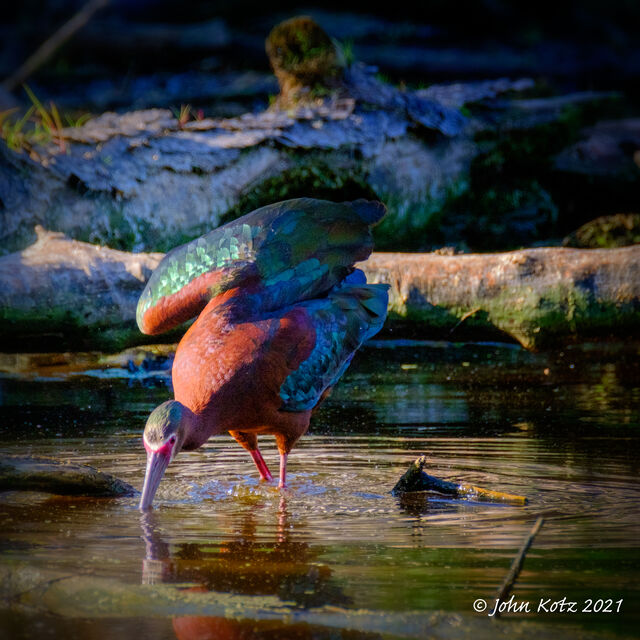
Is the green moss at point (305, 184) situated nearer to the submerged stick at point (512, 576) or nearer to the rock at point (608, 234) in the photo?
the rock at point (608, 234)

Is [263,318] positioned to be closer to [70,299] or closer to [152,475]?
[152,475]

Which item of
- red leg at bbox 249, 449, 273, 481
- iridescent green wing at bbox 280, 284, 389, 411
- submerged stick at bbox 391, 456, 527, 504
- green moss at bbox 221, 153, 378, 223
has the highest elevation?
green moss at bbox 221, 153, 378, 223

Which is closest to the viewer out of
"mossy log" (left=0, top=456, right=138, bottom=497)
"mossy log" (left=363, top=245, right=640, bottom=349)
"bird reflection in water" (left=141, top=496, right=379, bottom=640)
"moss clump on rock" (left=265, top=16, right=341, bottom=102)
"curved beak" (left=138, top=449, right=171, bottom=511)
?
"bird reflection in water" (left=141, top=496, right=379, bottom=640)

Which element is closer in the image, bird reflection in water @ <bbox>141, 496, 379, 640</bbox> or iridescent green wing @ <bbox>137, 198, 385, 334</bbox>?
bird reflection in water @ <bbox>141, 496, 379, 640</bbox>

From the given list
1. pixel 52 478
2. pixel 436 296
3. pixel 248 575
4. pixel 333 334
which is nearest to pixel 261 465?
pixel 333 334

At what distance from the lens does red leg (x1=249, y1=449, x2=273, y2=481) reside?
4.84m

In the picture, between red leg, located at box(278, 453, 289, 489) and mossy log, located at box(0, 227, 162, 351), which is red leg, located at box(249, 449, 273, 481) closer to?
red leg, located at box(278, 453, 289, 489)

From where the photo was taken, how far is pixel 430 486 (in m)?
4.34

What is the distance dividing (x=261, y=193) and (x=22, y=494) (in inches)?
197

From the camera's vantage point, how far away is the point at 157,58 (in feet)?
50.3

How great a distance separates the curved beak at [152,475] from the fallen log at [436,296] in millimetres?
2651

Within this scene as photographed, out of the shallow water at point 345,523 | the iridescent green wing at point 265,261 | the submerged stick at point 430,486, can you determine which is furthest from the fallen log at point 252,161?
the submerged stick at point 430,486

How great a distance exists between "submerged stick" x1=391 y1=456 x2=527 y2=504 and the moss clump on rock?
555 centimetres

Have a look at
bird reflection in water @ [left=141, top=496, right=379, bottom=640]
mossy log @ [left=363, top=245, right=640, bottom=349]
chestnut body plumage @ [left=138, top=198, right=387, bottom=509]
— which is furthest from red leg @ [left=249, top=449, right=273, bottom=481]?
mossy log @ [left=363, top=245, right=640, bottom=349]
